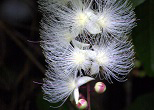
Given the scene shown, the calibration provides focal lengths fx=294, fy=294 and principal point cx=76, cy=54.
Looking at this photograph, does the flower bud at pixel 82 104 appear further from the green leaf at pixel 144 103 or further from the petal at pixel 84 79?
the green leaf at pixel 144 103

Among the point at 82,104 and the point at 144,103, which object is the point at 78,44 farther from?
the point at 144,103

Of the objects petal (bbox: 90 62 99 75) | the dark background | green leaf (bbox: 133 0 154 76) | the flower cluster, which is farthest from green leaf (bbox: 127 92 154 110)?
petal (bbox: 90 62 99 75)

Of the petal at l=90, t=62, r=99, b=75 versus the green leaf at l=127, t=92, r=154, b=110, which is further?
the green leaf at l=127, t=92, r=154, b=110

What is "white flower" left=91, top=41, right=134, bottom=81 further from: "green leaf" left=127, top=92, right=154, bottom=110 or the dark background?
A: "green leaf" left=127, top=92, right=154, bottom=110

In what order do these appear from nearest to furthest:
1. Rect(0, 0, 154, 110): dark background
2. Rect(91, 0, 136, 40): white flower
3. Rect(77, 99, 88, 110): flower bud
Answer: Rect(77, 99, 88, 110): flower bud → Rect(91, 0, 136, 40): white flower → Rect(0, 0, 154, 110): dark background

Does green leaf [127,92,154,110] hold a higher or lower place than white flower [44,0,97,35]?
lower

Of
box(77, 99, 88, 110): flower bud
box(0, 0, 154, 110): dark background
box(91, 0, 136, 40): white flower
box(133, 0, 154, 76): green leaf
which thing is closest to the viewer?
box(77, 99, 88, 110): flower bud

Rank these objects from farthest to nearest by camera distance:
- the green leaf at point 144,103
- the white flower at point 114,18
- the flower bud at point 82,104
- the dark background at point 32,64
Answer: the green leaf at point 144,103
the dark background at point 32,64
the white flower at point 114,18
the flower bud at point 82,104

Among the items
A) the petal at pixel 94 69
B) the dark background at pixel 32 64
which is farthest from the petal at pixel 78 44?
the dark background at pixel 32 64
